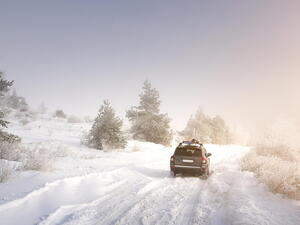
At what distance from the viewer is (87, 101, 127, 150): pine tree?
22.8m

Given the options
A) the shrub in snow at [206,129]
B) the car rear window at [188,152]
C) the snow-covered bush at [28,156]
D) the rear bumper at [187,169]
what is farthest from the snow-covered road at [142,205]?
the shrub in snow at [206,129]

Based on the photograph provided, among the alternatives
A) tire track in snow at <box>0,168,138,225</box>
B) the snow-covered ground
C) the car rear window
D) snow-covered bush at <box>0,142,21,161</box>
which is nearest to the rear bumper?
the car rear window

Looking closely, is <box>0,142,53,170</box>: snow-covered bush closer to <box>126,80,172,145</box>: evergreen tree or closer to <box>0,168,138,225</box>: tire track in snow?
<box>0,168,138,225</box>: tire track in snow

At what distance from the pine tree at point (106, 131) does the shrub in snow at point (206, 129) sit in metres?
29.1

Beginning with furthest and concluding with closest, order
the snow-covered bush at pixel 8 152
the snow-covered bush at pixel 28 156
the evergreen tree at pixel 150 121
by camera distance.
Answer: the evergreen tree at pixel 150 121, the snow-covered bush at pixel 8 152, the snow-covered bush at pixel 28 156

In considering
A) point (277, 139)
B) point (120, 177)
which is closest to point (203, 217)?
point (120, 177)

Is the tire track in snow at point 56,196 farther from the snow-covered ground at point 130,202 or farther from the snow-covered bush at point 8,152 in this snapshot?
the snow-covered bush at point 8,152

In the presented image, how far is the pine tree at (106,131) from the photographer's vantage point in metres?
22.8

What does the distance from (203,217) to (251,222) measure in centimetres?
115

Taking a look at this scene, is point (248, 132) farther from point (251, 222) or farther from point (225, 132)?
point (251, 222)

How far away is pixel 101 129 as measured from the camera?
900 inches

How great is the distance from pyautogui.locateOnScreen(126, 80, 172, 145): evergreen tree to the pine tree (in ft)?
35.8

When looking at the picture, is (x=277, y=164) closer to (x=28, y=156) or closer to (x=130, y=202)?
(x=130, y=202)

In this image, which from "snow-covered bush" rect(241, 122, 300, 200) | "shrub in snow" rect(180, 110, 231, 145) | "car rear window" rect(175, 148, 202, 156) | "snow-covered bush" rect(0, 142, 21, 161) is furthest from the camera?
"shrub in snow" rect(180, 110, 231, 145)
